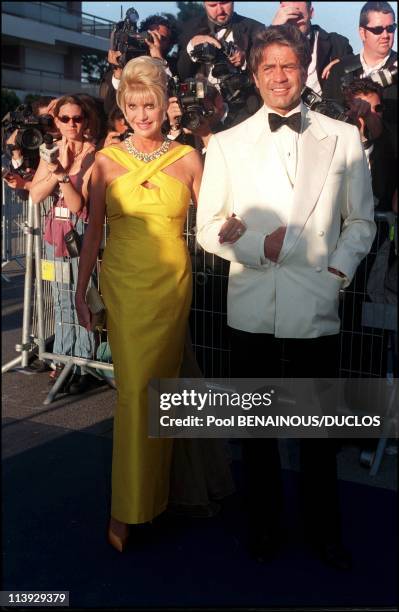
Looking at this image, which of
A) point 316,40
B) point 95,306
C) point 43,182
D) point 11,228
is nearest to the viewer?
point 95,306

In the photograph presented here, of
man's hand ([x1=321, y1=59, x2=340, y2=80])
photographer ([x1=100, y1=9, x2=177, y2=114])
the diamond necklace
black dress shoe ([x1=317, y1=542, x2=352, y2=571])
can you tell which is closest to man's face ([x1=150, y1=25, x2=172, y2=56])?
photographer ([x1=100, y1=9, x2=177, y2=114])

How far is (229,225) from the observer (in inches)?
113

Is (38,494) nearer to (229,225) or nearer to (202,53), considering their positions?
(229,225)

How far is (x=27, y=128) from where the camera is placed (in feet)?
13.7

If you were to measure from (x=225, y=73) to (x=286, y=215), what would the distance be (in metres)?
→ 1.73

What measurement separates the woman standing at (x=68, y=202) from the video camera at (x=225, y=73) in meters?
0.79

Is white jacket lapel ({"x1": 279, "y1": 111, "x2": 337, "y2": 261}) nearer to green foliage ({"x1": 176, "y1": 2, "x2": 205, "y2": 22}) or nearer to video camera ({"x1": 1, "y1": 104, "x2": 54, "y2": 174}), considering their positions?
green foliage ({"x1": 176, "y1": 2, "x2": 205, "y2": 22})

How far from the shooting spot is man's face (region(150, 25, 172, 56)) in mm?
4109

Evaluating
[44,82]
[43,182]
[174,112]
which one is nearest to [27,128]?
[43,182]

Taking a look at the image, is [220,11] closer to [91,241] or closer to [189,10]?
[189,10]

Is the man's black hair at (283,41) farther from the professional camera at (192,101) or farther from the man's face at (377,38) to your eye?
the professional camera at (192,101)

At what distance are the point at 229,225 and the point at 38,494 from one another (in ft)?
5.66

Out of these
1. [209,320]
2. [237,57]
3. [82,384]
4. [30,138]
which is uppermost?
[237,57]

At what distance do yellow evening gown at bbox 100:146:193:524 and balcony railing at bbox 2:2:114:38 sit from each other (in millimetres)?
1007
